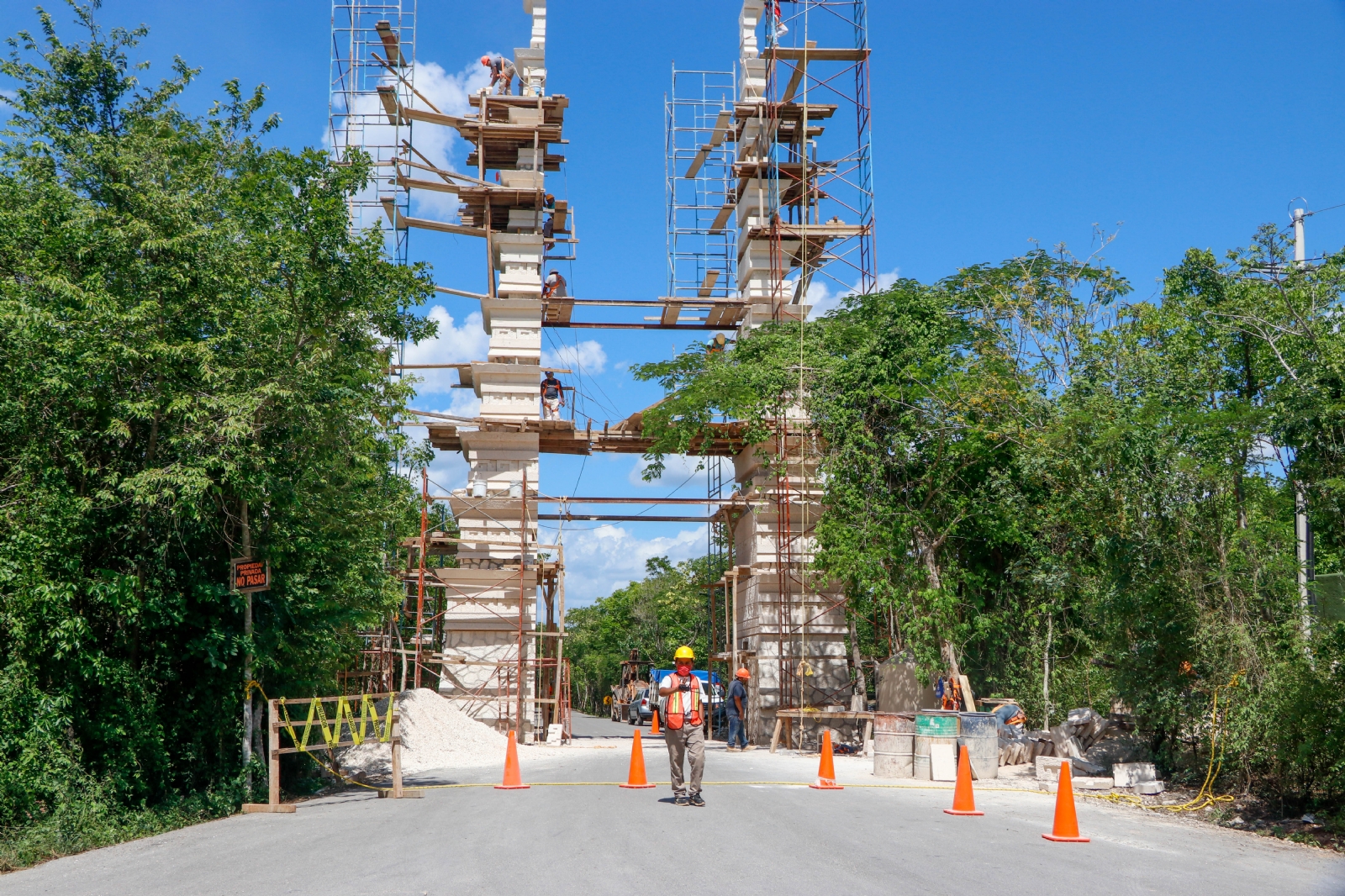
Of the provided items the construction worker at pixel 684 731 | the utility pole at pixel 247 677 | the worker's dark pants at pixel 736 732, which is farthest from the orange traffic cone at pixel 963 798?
the worker's dark pants at pixel 736 732

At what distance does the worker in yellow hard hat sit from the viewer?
80.3 feet

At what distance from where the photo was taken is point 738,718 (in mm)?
25266

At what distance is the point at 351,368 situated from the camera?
1455cm

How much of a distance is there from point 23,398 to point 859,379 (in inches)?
636

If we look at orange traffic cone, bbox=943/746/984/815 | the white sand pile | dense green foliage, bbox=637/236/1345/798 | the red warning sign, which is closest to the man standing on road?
dense green foliage, bbox=637/236/1345/798

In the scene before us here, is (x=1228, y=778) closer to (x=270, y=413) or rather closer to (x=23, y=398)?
(x=270, y=413)

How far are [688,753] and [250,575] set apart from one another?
5.69 metres

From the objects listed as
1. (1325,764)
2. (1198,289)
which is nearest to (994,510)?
(1325,764)

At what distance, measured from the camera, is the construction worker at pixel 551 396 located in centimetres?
2912

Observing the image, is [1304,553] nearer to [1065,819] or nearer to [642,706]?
[1065,819]

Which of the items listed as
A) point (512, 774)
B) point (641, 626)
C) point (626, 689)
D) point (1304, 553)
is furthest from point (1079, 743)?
point (641, 626)

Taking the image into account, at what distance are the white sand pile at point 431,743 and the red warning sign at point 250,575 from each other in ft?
20.5

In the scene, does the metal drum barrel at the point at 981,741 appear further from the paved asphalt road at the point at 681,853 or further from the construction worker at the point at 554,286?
the construction worker at the point at 554,286

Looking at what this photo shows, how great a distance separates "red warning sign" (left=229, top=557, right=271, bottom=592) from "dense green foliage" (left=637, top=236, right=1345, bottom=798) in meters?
11.6
